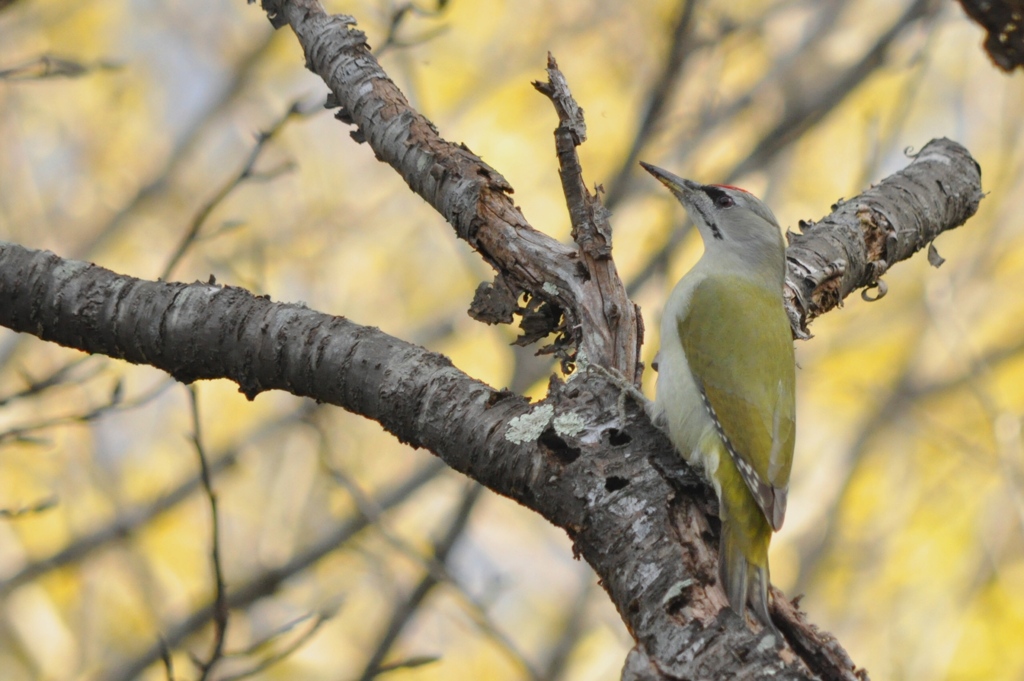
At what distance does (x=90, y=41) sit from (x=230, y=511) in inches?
222

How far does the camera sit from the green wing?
3867 millimetres

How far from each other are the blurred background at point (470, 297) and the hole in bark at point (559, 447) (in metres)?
4.21

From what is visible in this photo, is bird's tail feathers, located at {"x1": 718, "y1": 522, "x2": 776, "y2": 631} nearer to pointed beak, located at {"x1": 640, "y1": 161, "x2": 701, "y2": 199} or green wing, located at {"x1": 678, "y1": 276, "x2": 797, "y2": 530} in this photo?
green wing, located at {"x1": 678, "y1": 276, "x2": 797, "y2": 530}

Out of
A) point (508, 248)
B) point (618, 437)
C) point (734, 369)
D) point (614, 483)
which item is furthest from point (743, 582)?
point (734, 369)

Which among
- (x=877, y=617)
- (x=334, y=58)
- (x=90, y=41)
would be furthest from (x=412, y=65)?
(x=877, y=617)

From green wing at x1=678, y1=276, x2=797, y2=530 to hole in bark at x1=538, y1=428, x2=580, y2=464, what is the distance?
111cm

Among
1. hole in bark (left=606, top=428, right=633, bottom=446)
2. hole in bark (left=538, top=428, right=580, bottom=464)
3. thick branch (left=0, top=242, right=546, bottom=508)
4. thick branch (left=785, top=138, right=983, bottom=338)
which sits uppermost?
thick branch (left=785, top=138, right=983, bottom=338)

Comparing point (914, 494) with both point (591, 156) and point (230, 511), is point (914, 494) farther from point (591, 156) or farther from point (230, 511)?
point (230, 511)

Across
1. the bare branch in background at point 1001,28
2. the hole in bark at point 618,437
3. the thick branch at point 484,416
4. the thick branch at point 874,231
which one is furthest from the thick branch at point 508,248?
the bare branch in background at point 1001,28

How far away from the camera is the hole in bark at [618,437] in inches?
111

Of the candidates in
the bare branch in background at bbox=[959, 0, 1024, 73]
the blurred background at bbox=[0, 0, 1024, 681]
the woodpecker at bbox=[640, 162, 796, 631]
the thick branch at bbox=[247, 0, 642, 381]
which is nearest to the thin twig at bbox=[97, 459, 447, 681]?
the blurred background at bbox=[0, 0, 1024, 681]

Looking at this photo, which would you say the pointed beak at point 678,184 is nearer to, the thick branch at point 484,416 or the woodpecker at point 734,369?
the woodpecker at point 734,369

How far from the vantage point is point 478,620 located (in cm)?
550

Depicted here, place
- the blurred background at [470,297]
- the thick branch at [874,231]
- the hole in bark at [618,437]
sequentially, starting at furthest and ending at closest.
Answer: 1. the blurred background at [470,297]
2. the thick branch at [874,231]
3. the hole in bark at [618,437]
